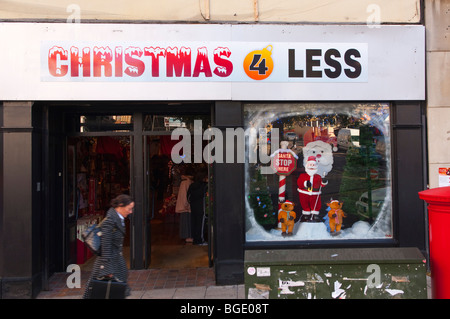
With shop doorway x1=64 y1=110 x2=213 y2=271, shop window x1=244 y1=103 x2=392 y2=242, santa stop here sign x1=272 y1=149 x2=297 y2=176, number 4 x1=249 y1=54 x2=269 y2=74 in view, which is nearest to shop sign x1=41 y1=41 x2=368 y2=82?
number 4 x1=249 y1=54 x2=269 y2=74

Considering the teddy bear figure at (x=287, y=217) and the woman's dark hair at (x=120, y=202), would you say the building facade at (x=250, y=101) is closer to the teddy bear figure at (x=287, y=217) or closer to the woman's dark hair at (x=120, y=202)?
the teddy bear figure at (x=287, y=217)

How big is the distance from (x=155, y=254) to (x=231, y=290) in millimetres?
2410

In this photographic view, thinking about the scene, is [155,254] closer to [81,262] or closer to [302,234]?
[81,262]

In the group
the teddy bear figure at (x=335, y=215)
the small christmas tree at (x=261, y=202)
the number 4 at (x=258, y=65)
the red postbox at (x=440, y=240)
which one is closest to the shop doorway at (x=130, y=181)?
the small christmas tree at (x=261, y=202)

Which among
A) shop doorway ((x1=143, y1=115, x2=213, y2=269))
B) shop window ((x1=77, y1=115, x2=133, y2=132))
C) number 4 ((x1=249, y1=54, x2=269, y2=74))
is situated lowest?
shop doorway ((x1=143, y1=115, x2=213, y2=269))

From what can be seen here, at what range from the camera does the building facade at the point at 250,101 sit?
588cm

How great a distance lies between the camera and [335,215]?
6.48 meters

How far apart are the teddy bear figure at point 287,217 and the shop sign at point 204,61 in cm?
219

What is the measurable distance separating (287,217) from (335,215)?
0.87 meters

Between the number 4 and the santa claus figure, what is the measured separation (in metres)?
1.76

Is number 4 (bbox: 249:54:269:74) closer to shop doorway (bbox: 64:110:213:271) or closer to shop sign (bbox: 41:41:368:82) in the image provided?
shop sign (bbox: 41:41:368:82)

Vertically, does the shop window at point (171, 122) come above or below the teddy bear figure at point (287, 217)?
above

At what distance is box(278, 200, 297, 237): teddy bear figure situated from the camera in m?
6.39

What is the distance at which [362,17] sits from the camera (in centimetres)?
627
